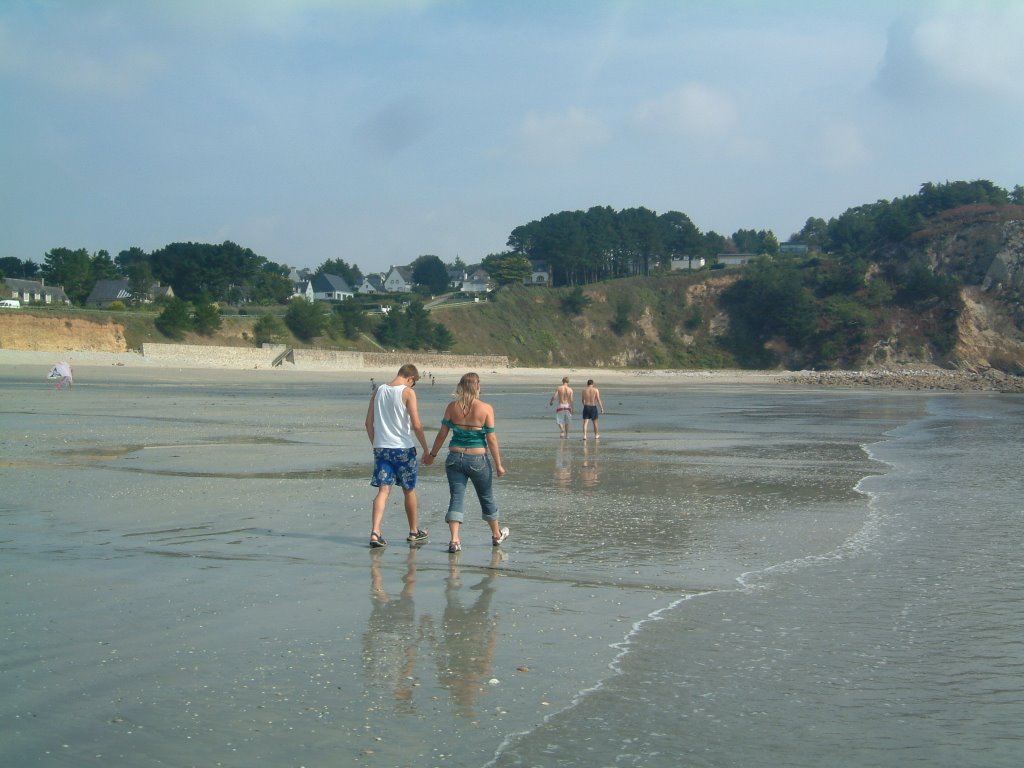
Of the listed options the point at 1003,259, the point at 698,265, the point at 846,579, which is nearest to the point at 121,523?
the point at 846,579

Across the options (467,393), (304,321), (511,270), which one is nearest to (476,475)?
(467,393)

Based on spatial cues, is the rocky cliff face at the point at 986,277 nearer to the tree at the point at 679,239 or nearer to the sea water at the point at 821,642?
the tree at the point at 679,239

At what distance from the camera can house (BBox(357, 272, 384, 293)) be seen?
171788mm

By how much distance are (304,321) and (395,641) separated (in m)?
67.2

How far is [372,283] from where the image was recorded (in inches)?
7101

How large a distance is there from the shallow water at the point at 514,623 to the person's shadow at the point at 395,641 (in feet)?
0.08

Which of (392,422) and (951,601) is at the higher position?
(392,422)

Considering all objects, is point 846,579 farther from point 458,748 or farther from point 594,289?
point 594,289

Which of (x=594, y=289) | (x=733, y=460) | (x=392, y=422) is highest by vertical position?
(x=594, y=289)

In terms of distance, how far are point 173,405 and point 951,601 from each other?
2565 cm

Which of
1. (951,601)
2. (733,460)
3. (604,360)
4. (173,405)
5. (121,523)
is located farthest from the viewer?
(604,360)

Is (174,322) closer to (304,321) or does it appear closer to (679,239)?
(304,321)

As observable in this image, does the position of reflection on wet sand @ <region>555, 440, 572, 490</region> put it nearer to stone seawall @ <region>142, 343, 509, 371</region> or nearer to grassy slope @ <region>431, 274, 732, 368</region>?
stone seawall @ <region>142, 343, 509, 371</region>

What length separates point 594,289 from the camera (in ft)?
337
